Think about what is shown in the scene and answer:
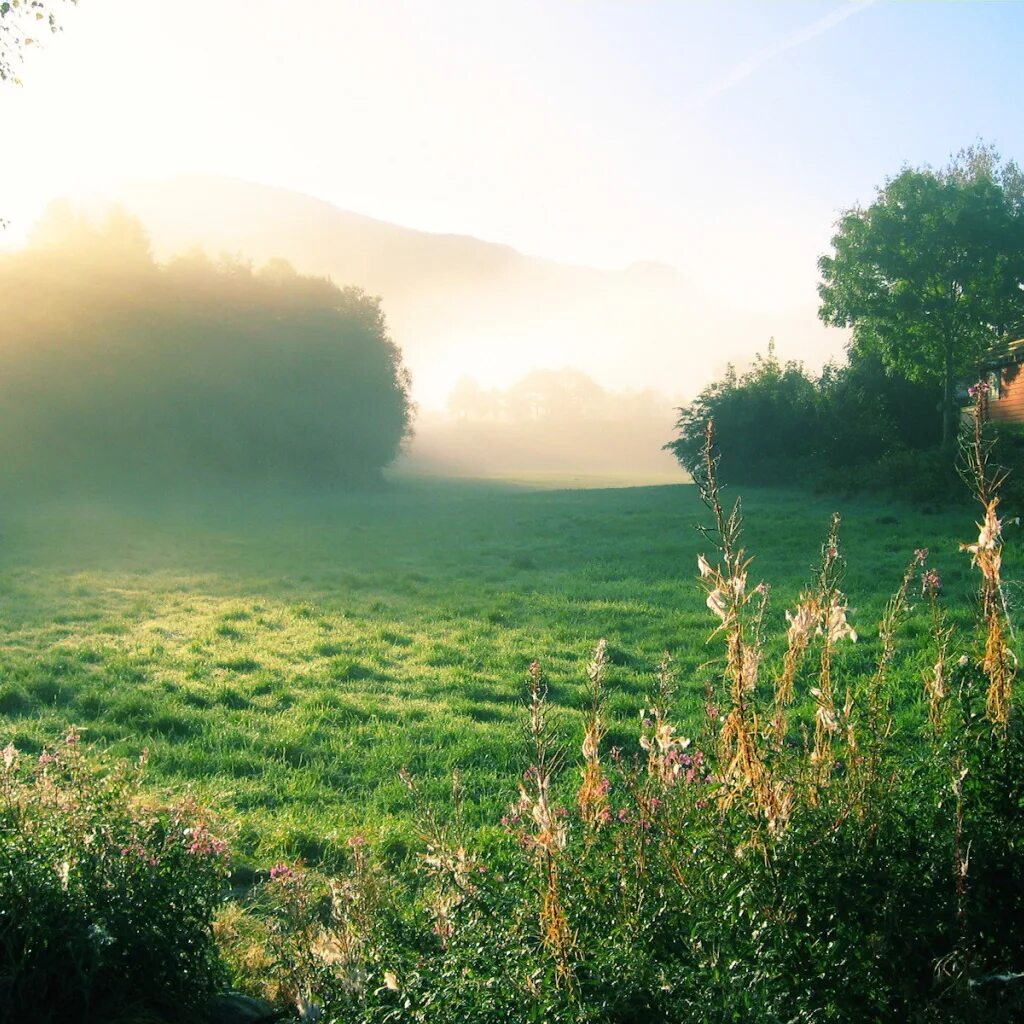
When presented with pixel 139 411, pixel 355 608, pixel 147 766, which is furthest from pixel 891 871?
pixel 139 411

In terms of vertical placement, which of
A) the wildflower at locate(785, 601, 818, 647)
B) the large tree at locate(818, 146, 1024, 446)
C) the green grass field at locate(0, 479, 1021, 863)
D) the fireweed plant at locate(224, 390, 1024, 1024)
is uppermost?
the large tree at locate(818, 146, 1024, 446)

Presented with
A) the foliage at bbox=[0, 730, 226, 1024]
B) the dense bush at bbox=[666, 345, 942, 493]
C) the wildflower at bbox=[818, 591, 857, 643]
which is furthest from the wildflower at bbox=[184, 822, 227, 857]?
the dense bush at bbox=[666, 345, 942, 493]

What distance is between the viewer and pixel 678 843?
10.3 ft

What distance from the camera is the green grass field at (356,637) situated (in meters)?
7.80

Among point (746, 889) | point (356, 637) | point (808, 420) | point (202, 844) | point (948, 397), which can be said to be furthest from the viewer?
point (808, 420)

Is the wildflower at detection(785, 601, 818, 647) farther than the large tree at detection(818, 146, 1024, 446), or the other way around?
the large tree at detection(818, 146, 1024, 446)

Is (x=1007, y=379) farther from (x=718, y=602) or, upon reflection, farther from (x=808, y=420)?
(x=718, y=602)

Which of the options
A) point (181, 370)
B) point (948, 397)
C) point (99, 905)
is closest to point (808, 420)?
point (948, 397)

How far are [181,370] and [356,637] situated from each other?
3511 centimetres

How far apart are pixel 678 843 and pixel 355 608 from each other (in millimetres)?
13333

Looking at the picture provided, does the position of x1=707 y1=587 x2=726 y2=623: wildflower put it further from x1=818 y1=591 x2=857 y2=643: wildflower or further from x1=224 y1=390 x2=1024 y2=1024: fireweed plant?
x1=818 y1=591 x2=857 y2=643: wildflower

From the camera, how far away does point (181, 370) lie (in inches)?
1743

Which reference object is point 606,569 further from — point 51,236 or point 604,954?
point 51,236

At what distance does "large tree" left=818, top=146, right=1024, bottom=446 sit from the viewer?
37.9 meters
